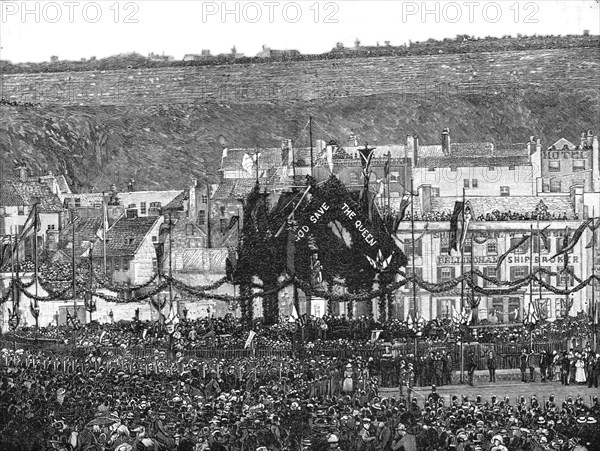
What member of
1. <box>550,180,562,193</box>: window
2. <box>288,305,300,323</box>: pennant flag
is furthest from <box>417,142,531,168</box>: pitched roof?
<box>288,305,300,323</box>: pennant flag

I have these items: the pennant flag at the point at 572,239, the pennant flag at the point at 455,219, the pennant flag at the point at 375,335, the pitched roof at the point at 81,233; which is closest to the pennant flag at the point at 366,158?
the pennant flag at the point at 455,219

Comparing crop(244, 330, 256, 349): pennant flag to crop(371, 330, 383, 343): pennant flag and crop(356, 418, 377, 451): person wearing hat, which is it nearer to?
crop(371, 330, 383, 343): pennant flag

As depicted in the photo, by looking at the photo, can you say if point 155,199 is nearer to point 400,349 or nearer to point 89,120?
point 89,120

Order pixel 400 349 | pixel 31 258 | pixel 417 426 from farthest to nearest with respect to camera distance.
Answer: pixel 31 258
pixel 400 349
pixel 417 426

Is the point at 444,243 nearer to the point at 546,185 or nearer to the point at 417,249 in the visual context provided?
the point at 417,249

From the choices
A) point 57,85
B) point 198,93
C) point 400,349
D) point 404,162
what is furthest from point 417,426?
point 57,85

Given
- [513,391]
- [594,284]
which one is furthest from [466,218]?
[513,391]
